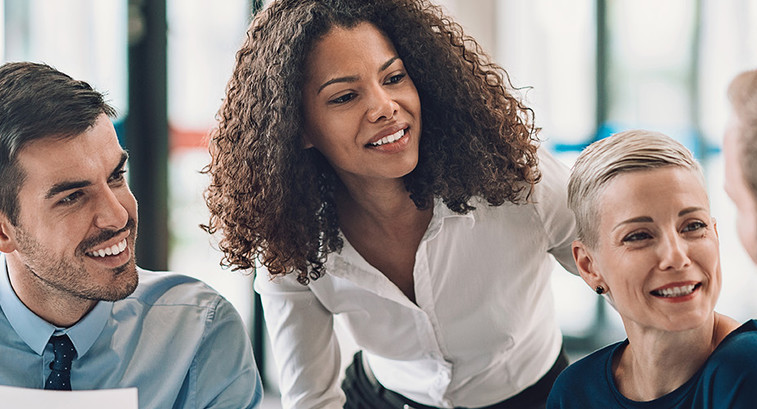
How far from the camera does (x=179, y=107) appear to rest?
13.3ft

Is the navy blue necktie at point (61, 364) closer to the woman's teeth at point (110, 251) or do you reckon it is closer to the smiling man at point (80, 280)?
the smiling man at point (80, 280)

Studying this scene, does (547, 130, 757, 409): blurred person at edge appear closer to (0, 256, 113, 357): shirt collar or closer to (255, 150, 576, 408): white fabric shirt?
(255, 150, 576, 408): white fabric shirt

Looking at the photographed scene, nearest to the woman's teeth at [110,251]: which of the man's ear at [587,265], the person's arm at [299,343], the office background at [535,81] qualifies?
the person's arm at [299,343]

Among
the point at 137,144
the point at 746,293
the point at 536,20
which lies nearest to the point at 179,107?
the point at 137,144

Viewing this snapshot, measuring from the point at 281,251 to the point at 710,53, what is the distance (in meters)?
3.62

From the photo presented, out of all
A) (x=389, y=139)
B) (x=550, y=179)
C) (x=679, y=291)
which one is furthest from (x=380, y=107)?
(x=679, y=291)

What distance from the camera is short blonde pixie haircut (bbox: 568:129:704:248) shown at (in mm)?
1366

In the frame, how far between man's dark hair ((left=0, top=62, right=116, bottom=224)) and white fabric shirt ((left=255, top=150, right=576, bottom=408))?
575 millimetres

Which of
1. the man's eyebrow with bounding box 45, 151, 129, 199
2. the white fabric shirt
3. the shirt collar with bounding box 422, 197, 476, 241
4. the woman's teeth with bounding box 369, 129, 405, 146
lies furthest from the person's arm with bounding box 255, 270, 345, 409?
the man's eyebrow with bounding box 45, 151, 129, 199

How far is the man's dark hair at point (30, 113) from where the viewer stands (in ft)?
4.82

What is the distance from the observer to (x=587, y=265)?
1479 mm

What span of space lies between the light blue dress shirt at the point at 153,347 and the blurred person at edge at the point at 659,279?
0.64 m

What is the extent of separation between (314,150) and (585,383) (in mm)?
762

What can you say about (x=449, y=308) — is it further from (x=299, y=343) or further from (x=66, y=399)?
(x=66, y=399)
